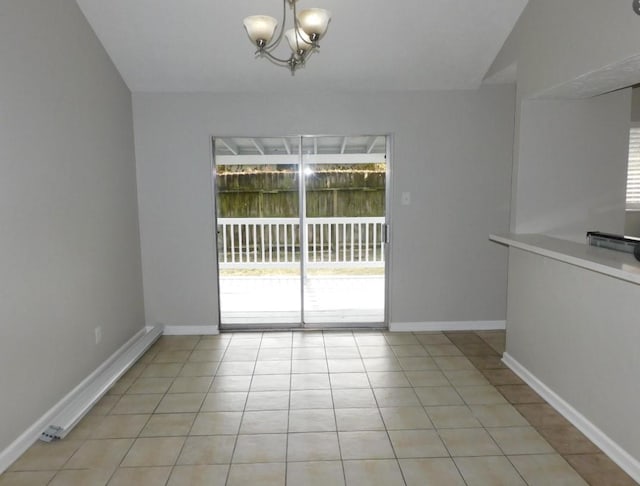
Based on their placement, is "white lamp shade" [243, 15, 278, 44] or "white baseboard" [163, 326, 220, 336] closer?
"white lamp shade" [243, 15, 278, 44]

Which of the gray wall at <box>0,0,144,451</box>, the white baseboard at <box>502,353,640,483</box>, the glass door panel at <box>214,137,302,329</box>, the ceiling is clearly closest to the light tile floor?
the white baseboard at <box>502,353,640,483</box>

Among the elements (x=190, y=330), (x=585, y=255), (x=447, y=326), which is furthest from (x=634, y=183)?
(x=190, y=330)

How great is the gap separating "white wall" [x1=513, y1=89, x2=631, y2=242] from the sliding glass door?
1.36 m

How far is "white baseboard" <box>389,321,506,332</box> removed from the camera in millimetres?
4207

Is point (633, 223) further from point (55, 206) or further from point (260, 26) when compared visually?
point (55, 206)

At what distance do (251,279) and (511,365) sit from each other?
11.6 ft

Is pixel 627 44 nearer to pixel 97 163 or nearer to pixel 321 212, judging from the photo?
pixel 321 212

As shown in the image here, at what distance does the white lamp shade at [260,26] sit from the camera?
2.04 metres

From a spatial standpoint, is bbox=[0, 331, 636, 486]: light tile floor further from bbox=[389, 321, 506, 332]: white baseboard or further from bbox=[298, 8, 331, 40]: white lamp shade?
bbox=[298, 8, 331, 40]: white lamp shade

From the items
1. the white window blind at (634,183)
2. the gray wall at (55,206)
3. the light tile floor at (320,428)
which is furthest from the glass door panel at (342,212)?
the white window blind at (634,183)

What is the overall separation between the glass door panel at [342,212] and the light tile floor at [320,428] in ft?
3.64

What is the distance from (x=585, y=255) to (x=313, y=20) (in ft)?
6.10

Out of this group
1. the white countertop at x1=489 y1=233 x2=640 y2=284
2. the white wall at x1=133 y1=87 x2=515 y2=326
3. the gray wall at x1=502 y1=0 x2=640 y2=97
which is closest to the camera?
the white countertop at x1=489 y1=233 x2=640 y2=284

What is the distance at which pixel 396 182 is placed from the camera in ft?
13.2
